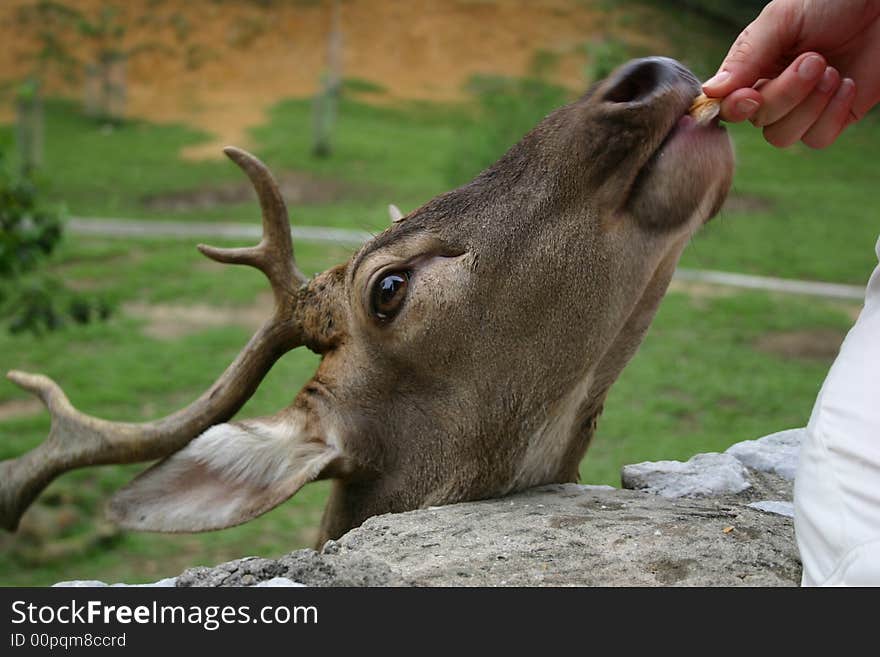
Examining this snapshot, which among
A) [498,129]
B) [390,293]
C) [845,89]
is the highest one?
[845,89]

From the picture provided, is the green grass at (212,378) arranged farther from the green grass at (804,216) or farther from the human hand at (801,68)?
the human hand at (801,68)

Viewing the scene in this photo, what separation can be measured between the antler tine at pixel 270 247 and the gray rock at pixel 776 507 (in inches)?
72.7

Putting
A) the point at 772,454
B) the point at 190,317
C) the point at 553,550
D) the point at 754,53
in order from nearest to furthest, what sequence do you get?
the point at 553,550
the point at 754,53
the point at 772,454
the point at 190,317

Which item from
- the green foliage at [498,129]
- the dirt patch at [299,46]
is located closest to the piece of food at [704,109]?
the green foliage at [498,129]

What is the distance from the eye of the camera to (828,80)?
327 cm

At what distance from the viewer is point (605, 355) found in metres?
3.58

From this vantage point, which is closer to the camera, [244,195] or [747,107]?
[747,107]

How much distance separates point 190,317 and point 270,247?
8163mm

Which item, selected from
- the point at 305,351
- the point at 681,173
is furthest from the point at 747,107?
the point at 305,351

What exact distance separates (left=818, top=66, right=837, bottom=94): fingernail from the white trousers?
905mm

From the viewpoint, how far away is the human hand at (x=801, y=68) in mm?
3238

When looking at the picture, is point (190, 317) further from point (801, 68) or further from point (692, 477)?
point (801, 68)
